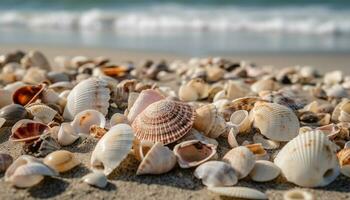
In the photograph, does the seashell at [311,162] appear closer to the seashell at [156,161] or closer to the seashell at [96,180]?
the seashell at [156,161]

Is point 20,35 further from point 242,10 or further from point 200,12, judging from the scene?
point 242,10

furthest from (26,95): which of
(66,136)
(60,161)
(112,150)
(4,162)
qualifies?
(112,150)

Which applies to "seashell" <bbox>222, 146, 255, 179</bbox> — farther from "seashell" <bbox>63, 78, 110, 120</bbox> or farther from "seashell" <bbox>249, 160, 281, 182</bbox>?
"seashell" <bbox>63, 78, 110, 120</bbox>

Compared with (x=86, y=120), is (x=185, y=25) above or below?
below

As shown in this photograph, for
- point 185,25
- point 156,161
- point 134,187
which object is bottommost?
point 185,25

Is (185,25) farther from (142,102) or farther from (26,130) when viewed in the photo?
(26,130)

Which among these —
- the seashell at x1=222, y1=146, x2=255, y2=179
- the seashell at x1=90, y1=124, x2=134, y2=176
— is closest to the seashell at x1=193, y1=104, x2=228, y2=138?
the seashell at x1=222, y1=146, x2=255, y2=179

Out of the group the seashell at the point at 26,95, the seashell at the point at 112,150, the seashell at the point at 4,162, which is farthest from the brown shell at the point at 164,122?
the seashell at the point at 26,95

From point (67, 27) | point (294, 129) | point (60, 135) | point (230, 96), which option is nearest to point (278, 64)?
point (230, 96)
